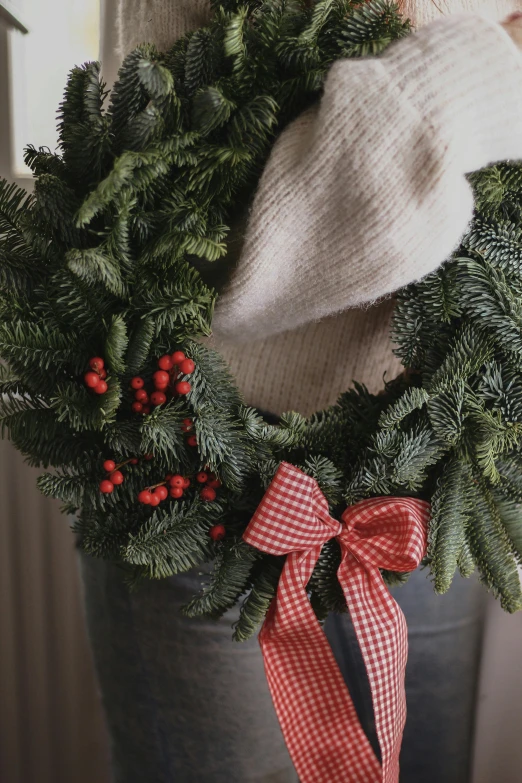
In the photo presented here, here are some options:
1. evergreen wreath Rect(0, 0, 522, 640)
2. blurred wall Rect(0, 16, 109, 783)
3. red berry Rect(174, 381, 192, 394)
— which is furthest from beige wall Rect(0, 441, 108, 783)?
red berry Rect(174, 381, 192, 394)

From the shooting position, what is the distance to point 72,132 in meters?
0.47

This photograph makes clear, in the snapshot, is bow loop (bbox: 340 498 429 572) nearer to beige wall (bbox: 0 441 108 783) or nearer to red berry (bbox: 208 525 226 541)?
red berry (bbox: 208 525 226 541)

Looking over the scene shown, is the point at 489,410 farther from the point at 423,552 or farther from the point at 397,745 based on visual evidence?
the point at 397,745

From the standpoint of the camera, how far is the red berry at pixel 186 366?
47 cm

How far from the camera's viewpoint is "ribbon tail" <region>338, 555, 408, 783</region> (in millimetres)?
507

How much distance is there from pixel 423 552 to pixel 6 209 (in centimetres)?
42

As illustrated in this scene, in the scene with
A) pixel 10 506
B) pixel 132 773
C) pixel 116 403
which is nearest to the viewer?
pixel 116 403

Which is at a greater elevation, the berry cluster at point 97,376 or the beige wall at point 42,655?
the berry cluster at point 97,376

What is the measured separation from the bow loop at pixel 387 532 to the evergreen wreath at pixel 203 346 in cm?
1

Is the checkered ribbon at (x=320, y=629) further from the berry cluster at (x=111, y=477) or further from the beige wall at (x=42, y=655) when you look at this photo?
the beige wall at (x=42, y=655)

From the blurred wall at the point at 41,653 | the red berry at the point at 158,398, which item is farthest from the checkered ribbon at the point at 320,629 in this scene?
the blurred wall at the point at 41,653

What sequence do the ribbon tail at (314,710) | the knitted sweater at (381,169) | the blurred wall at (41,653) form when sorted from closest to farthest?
the knitted sweater at (381,169) < the ribbon tail at (314,710) < the blurred wall at (41,653)

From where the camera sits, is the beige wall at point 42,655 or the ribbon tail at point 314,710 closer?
the ribbon tail at point 314,710

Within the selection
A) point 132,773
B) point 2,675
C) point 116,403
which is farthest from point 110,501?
point 2,675
